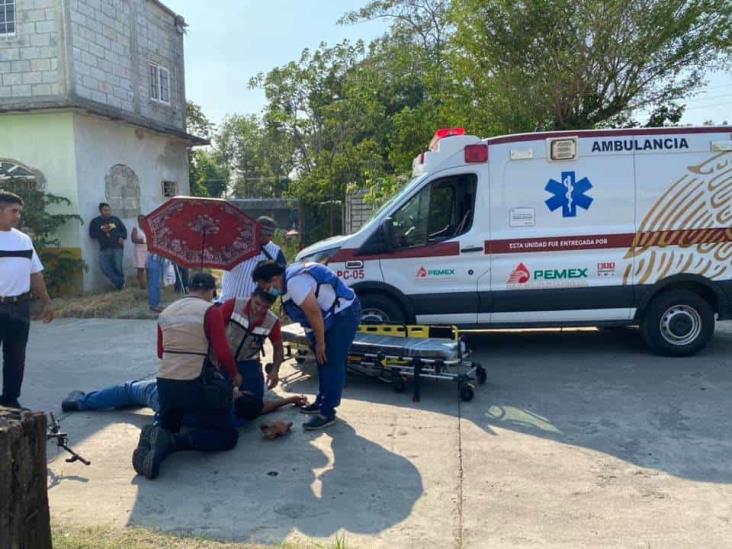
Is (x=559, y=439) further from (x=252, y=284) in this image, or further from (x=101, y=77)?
(x=101, y=77)

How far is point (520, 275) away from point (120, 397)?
14.4 feet

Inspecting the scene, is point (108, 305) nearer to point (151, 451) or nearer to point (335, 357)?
point (335, 357)

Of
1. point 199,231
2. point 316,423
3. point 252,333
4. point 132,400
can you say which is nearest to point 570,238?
point 316,423

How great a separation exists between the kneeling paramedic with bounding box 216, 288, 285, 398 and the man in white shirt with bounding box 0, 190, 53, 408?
172 centimetres

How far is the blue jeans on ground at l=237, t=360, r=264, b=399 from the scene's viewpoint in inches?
215

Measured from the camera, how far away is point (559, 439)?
5.00 m

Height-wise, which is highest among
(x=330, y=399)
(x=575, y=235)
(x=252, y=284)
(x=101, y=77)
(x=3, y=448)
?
(x=101, y=77)

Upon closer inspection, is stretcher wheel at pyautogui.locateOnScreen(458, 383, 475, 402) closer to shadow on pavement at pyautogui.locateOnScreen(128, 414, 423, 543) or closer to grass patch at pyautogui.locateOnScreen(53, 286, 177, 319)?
shadow on pavement at pyautogui.locateOnScreen(128, 414, 423, 543)

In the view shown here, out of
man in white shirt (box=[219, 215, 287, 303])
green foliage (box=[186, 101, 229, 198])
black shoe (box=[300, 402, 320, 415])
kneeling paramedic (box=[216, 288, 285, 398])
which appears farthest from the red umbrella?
green foliage (box=[186, 101, 229, 198])

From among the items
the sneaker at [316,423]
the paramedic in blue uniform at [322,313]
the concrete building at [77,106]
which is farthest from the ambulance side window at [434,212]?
the concrete building at [77,106]

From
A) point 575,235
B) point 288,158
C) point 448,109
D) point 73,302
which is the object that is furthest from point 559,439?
point 288,158

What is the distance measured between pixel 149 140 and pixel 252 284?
10.6 metres

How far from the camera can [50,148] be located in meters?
12.5

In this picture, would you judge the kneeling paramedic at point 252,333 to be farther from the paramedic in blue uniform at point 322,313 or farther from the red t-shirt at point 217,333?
the red t-shirt at point 217,333
